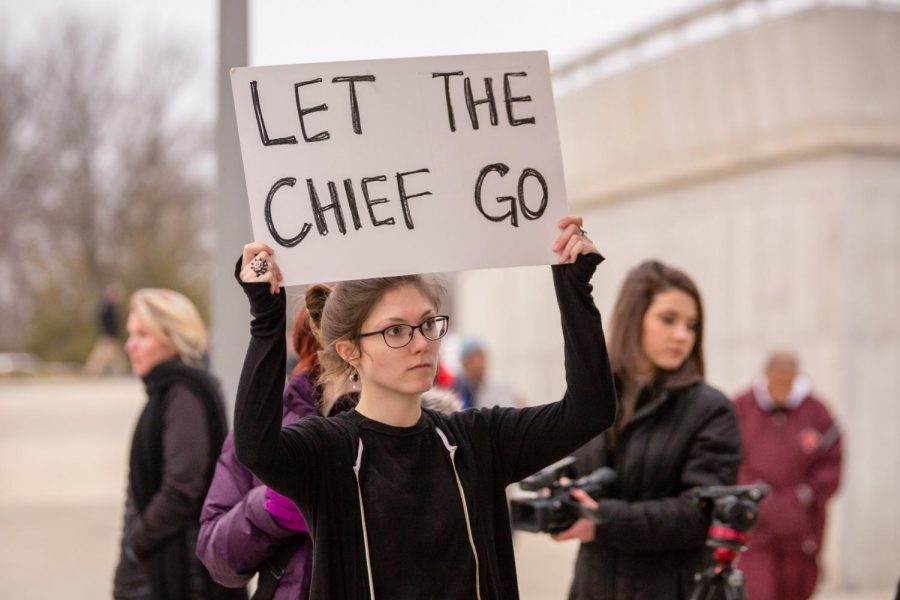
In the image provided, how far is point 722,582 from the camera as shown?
13.4ft

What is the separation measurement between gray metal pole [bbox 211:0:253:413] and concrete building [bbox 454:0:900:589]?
4.76 m

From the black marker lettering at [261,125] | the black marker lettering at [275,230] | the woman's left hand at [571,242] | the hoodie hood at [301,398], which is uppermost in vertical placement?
the black marker lettering at [261,125]

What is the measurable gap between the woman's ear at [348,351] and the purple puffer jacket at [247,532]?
18.8 inches

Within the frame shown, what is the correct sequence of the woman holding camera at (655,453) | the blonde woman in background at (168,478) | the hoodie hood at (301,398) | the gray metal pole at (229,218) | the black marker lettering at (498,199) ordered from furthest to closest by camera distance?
the gray metal pole at (229,218) → the blonde woman in background at (168,478) → the woman holding camera at (655,453) → the hoodie hood at (301,398) → the black marker lettering at (498,199)

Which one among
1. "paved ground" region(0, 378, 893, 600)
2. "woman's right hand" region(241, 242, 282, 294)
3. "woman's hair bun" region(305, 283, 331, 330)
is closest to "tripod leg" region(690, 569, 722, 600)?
"woman's hair bun" region(305, 283, 331, 330)

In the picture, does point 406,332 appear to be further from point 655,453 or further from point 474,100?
point 655,453

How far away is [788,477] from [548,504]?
379 centimetres

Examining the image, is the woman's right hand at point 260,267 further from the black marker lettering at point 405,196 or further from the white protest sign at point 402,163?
the black marker lettering at point 405,196

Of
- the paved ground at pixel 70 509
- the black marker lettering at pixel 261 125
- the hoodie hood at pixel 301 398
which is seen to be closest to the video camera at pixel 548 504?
the hoodie hood at pixel 301 398

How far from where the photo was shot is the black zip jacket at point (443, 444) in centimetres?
277

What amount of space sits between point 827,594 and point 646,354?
5.34m

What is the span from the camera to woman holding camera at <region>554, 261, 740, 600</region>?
4.15 metres

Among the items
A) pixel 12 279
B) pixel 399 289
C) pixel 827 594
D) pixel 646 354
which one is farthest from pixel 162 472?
pixel 12 279

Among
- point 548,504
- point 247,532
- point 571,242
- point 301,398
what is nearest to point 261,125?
point 571,242
